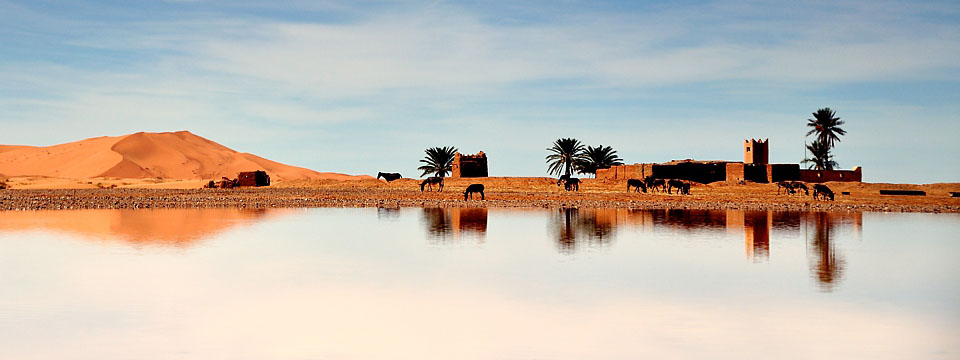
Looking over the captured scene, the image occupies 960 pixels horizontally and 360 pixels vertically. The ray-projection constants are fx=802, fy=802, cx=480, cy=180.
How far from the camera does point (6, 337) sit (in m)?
8.12

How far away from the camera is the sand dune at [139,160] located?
97.7 metres

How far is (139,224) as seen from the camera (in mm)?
23984

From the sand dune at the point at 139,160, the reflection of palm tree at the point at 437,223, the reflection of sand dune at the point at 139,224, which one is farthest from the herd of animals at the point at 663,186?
the sand dune at the point at 139,160

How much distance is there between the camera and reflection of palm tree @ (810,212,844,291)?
1248 cm

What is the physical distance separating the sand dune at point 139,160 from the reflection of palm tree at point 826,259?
77.8 meters

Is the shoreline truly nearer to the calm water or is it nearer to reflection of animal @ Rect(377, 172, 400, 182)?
the calm water

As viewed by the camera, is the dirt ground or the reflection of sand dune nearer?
the reflection of sand dune

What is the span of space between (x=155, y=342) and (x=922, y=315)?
8.64 meters

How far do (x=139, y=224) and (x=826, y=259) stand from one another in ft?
62.1

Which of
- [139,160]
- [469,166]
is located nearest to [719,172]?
[469,166]

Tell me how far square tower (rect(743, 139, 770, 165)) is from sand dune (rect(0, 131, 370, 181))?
46.1 metres

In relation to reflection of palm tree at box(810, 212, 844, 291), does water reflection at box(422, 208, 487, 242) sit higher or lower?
higher

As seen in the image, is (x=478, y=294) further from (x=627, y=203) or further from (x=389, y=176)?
(x=389, y=176)

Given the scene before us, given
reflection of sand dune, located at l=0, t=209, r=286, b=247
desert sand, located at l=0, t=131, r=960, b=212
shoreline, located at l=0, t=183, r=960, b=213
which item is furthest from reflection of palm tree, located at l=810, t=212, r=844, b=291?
desert sand, located at l=0, t=131, r=960, b=212
